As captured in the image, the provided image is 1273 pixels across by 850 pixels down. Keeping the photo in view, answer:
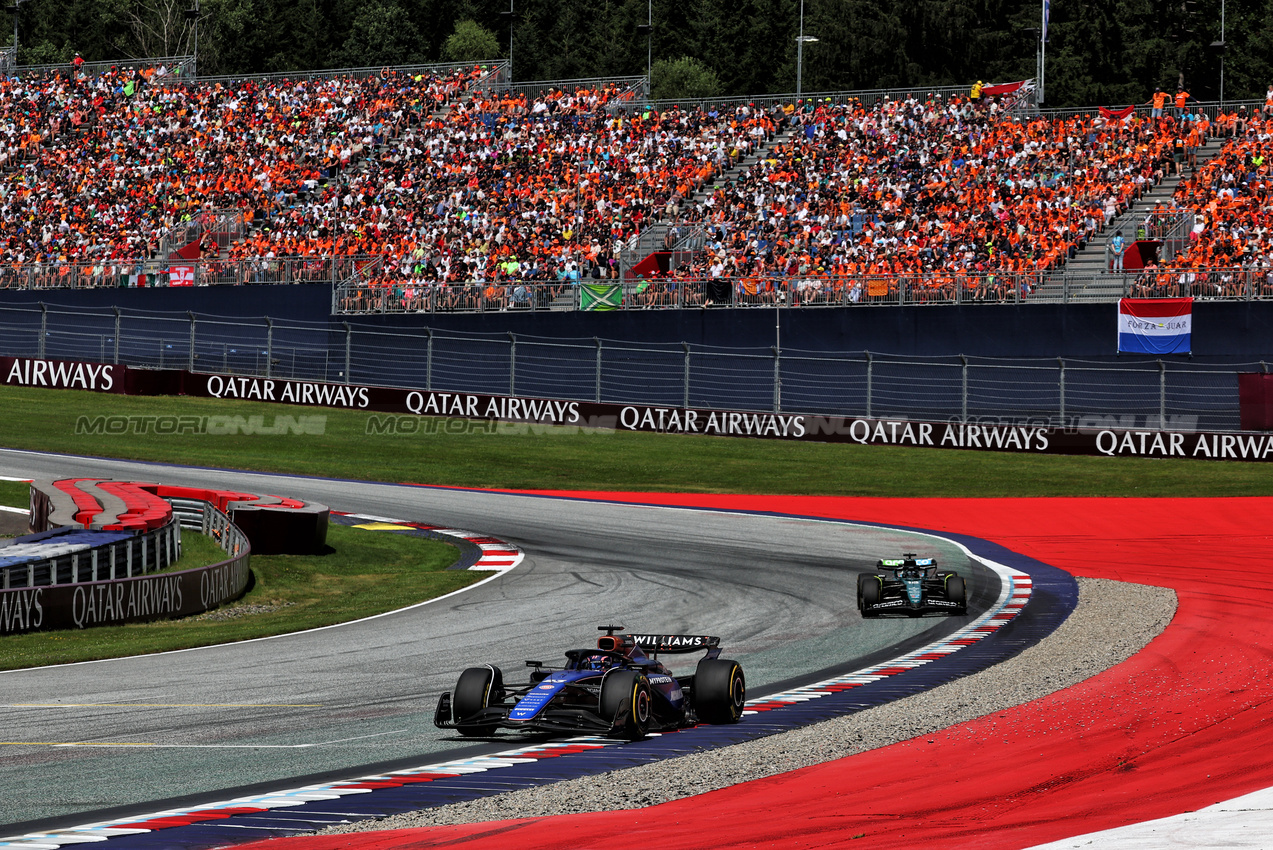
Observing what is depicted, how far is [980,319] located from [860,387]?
3.49 metres

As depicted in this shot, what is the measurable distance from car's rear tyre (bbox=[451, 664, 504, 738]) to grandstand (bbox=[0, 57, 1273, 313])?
2542cm

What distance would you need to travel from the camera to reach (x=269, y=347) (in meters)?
33.4

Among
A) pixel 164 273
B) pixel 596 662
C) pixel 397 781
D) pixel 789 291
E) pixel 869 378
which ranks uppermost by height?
pixel 164 273

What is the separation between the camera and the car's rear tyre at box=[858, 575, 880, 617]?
48.1ft

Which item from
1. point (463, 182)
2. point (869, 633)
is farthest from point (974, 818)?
point (463, 182)

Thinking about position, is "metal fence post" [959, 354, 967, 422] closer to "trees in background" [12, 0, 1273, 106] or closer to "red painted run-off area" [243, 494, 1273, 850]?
"red painted run-off area" [243, 494, 1273, 850]

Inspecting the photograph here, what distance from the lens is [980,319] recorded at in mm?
32688

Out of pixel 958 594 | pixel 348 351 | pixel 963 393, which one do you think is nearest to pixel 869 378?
pixel 963 393

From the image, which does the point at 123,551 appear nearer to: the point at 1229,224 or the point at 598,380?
the point at 598,380

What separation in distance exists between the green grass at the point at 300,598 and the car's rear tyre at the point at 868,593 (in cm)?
458

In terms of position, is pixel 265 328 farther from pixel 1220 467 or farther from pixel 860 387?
pixel 1220 467

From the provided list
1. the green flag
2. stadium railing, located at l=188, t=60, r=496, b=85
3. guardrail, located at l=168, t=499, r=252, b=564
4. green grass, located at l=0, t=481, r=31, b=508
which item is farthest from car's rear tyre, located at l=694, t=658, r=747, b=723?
stadium railing, located at l=188, t=60, r=496, b=85

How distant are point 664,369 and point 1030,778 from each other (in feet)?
83.4

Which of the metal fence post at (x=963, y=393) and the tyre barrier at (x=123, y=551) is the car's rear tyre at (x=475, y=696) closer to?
the tyre barrier at (x=123, y=551)
